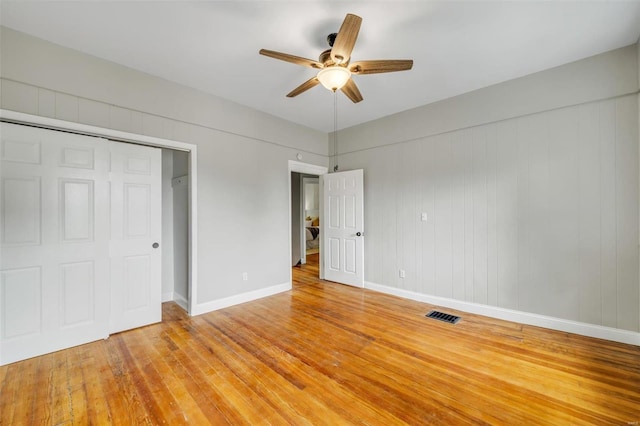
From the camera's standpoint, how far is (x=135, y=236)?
10.3ft

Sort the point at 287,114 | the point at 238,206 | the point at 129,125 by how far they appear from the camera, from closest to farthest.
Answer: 1. the point at 129,125
2. the point at 238,206
3. the point at 287,114

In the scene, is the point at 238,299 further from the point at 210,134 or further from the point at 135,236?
the point at 210,134

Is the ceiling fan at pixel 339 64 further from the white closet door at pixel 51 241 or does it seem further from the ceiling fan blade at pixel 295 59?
the white closet door at pixel 51 241

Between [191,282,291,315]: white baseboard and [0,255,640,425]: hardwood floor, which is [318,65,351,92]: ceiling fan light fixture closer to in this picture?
[0,255,640,425]: hardwood floor

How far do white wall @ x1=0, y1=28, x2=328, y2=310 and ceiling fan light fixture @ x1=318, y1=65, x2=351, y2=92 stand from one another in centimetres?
202

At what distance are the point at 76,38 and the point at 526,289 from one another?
550cm

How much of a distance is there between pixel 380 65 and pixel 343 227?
3107 millimetres

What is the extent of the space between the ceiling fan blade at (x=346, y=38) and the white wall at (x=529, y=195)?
7.73 ft

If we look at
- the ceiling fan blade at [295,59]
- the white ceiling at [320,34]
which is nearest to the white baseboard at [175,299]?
the white ceiling at [320,34]

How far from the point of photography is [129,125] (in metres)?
2.99

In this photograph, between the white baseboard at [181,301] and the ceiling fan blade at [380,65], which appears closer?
the ceiling fan blade at [380,65]

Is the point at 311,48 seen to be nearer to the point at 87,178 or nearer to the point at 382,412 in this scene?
the point at 87,178

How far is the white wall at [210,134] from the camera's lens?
98.6 inches

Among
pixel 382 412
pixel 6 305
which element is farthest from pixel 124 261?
pixel 382 412
